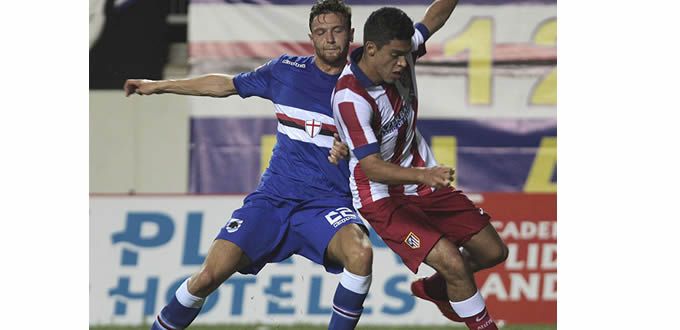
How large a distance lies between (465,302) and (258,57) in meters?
3.24

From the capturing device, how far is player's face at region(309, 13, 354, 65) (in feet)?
17.5

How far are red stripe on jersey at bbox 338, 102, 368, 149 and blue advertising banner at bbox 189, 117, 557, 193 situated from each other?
283 centimetres

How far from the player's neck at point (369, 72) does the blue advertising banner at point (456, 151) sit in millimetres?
2777

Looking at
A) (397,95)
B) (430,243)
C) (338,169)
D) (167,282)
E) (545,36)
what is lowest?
(167,282)

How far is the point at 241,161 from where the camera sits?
792 cm

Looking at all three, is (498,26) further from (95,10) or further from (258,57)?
(95,10)

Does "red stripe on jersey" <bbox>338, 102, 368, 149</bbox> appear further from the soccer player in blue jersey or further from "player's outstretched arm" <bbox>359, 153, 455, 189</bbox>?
the soccer player in blue jersey

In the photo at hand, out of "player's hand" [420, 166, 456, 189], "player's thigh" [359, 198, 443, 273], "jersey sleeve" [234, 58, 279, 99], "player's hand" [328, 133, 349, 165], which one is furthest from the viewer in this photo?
"jersey sleeve" [234, 58, 279, 99]

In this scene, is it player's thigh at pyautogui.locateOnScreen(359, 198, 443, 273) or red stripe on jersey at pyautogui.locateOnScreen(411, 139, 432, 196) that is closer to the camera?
player's thigh at pyautogui.locateOnScreen(359, 198, 443, 273)

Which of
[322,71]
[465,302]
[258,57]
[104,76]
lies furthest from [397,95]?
[104,76]

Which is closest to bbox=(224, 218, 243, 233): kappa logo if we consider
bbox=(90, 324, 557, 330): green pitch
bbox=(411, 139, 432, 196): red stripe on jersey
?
bbox=(411, 139, 432, 196): red stripe on jersey

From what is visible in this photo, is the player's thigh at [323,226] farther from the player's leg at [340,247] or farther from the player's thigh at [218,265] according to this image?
the player's thigh at [218,265]

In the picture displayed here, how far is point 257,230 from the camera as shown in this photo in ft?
17.9

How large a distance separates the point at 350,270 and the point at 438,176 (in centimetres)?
86
